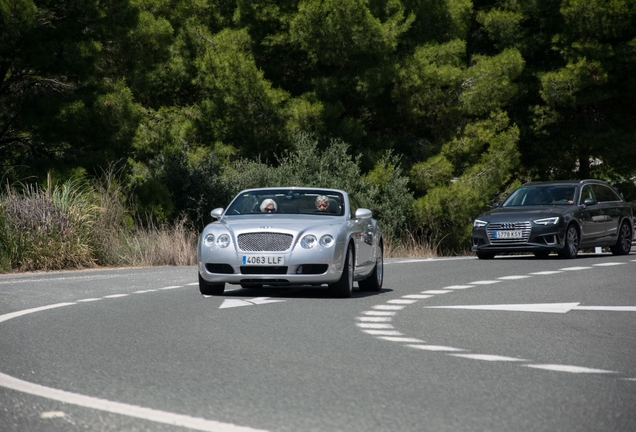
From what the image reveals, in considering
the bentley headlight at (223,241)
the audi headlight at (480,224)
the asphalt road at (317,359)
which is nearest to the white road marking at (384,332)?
the asphalt road at (317,359)

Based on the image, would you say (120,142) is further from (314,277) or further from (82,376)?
(82,376)

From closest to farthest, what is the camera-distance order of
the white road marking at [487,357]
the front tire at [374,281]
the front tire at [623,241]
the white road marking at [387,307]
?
the white road marking at [487,357] → the white road marking at [387,307] → the front tire at [374,281] → the front tire at [623,241]

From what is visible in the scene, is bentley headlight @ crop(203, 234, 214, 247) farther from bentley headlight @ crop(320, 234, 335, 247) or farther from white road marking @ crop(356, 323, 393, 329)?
white road marking @ crop(356, 323, 393, 329)

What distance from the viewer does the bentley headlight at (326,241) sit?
14345mm

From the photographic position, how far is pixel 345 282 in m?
14.6

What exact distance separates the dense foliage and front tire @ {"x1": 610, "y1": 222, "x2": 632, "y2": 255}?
A: 331 inches

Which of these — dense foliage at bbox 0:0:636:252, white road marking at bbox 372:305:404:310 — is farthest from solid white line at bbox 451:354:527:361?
dense foliage at bbox 0:0:636:252

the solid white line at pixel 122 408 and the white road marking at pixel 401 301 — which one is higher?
the solid white line at pixel 122 408

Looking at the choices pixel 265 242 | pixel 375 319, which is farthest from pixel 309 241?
pixel 375 319

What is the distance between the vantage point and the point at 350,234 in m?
14.8

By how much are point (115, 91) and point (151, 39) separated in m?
3.00

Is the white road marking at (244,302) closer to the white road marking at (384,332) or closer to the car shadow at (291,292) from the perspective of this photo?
the car shadow at (291,292)

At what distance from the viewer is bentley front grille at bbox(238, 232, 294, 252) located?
1444 centimetres

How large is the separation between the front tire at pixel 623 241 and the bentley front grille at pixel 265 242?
1384 cm
